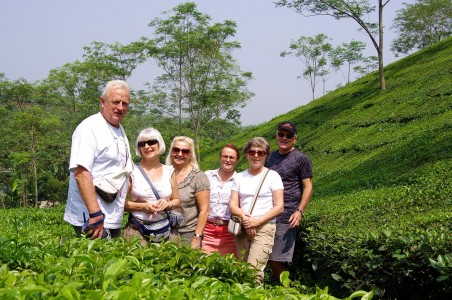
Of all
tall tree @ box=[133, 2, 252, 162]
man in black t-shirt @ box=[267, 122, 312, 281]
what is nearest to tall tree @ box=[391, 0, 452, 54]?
tall tree @ box=[133, 2, 252, 162]

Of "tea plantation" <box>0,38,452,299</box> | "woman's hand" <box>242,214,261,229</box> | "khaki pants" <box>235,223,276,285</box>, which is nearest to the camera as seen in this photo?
"tea plantation" <box>0,38,452,299</box>

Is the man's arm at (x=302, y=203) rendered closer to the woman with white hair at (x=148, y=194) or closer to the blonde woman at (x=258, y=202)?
the blonde woman at (x=258, y=202)

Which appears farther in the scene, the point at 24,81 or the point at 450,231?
the point at 24,81

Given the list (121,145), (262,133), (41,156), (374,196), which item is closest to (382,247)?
(121,145)

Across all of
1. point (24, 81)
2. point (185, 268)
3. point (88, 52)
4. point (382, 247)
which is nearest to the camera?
point (185, 268)

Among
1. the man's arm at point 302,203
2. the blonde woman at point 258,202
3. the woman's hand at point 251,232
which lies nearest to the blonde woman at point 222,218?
the blonde woman at point 258,202

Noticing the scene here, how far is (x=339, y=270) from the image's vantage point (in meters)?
4.88

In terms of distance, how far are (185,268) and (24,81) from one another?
3697cm

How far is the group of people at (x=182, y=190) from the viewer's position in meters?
3.91

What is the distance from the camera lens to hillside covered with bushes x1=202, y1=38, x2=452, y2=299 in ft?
14.4

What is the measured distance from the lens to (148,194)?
434 centimetres

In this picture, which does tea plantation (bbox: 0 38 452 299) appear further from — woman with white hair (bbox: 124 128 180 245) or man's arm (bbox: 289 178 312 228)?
woman with white hair (bbox: 124 128 180 245)

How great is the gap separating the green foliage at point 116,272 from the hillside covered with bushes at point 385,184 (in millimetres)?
2045

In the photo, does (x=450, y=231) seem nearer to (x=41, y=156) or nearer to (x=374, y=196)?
(x=374, y=196)
